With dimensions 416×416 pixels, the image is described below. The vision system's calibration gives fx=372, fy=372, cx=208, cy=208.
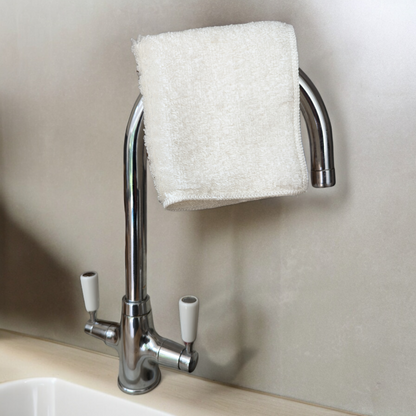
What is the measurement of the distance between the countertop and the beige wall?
25 millimetres

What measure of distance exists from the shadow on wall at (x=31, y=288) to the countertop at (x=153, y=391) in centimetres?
4

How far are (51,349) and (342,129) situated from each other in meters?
0.66

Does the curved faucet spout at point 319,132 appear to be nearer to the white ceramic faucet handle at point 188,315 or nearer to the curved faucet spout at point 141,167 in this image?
the curved faucet spout at point 141,167

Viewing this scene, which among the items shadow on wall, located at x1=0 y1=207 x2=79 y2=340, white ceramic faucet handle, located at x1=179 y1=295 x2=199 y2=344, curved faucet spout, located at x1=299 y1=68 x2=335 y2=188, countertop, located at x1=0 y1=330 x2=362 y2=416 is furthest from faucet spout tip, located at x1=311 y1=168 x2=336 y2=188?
→ shadow on wall, located at x1=0 y1=207 x2=79 y2=340

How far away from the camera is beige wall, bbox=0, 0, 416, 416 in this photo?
0.51 m

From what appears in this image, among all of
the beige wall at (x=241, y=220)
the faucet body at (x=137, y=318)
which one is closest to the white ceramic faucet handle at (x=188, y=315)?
the faucet body at (x=137, y=318)

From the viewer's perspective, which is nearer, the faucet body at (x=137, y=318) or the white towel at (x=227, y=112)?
the white towel at (x=227, y=112)

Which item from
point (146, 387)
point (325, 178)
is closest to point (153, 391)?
point (146, 387)

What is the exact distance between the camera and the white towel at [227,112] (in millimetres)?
407

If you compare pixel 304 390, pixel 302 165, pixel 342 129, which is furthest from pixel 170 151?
pixel 304 390

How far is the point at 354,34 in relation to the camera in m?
0.50

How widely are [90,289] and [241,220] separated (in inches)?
10.2

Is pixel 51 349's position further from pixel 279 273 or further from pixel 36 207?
pixel 279 273

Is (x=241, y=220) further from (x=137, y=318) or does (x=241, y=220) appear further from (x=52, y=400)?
(x=52, y=400)
